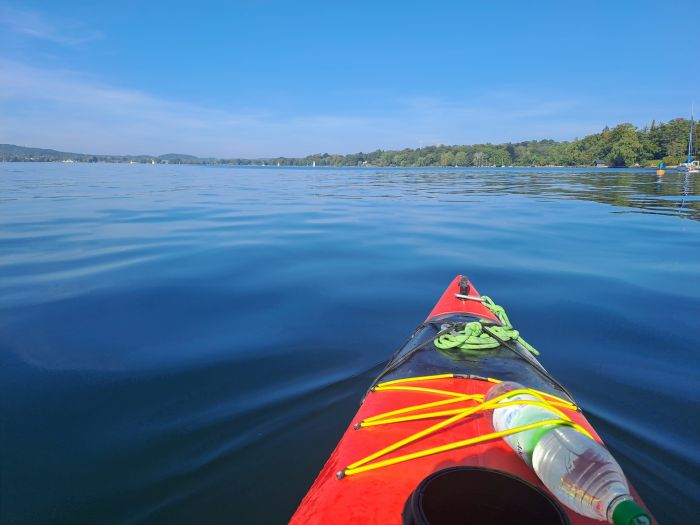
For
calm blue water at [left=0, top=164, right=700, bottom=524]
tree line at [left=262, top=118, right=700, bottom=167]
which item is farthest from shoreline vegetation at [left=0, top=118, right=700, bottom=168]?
calm blue water at [left=0, top=164, right=700, bottom=524]

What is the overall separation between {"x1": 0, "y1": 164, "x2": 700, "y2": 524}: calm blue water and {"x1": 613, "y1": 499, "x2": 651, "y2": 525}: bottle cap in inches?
72.9

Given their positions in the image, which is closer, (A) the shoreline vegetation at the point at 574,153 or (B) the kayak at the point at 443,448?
(B) the kayak at the point at 443,448

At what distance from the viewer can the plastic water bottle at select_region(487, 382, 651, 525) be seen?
150 cm

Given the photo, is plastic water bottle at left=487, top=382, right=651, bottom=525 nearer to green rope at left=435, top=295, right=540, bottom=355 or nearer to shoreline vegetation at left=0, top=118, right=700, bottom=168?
green rope at left=435, top=295, right=540, bottom=355

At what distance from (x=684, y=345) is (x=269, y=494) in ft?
18.2

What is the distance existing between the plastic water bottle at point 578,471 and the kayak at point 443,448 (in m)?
0.04

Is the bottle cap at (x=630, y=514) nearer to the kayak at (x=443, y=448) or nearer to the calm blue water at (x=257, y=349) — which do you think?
the kayak at (x=443, y=448)

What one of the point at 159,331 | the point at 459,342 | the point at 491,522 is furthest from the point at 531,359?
the point at 159,331

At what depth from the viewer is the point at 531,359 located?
3367 mm

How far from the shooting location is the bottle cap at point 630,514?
1400 mm

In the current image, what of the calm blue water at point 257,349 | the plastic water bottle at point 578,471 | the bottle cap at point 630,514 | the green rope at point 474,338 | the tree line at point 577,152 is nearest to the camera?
the bottle cap at point 630,514

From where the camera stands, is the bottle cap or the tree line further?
the tree line

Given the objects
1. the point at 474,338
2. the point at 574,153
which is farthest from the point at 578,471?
the point at 574,153

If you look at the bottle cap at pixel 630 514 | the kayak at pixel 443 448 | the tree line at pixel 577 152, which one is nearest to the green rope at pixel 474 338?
the kayak at pixel 443 448
